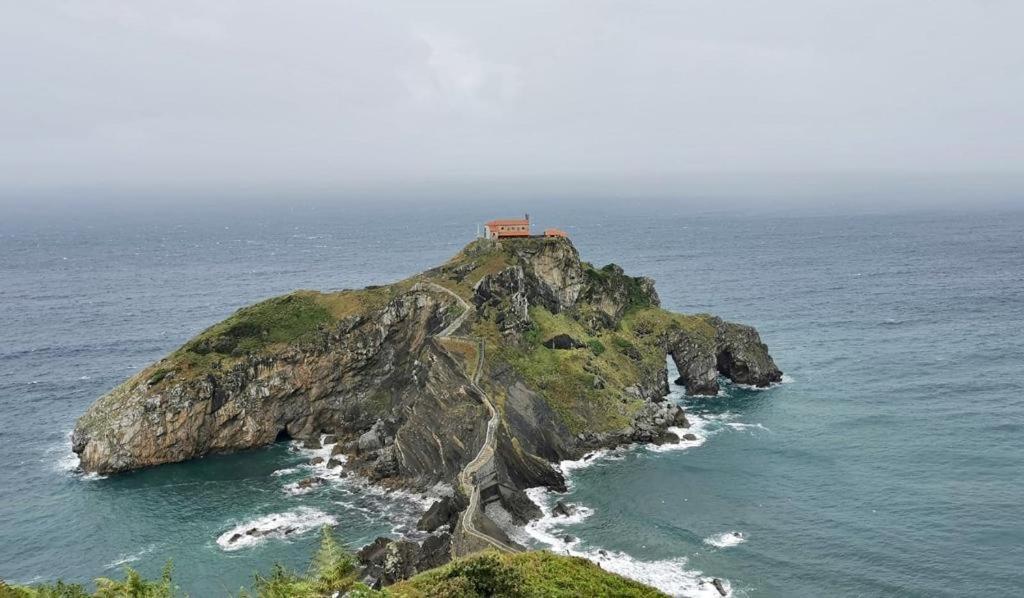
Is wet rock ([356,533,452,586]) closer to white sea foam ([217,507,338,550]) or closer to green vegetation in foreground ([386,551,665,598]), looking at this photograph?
white sea foam ([217,507,338,550])

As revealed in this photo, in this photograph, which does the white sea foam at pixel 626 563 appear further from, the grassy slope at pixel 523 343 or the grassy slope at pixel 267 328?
the grassy slope at pixel 267 328

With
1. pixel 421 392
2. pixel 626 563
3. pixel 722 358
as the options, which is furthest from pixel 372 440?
pixel 722 358

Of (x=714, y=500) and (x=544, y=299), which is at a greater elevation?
(x=544, y=299)

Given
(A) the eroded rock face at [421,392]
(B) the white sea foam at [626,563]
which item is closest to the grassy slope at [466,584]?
(B) the white sea foam at [626,563]

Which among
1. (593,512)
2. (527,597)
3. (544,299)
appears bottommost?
(593,512)

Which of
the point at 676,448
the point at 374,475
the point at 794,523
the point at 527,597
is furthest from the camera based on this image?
the point at 676,448

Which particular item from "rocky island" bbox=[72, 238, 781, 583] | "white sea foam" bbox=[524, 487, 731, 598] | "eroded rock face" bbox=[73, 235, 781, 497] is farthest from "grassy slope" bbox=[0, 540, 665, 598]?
"eroded rock face" bbox=[73, 235, 781, 497]

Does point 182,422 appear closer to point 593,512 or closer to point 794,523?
point 593,512

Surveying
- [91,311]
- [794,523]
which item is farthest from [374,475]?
[91,311]
